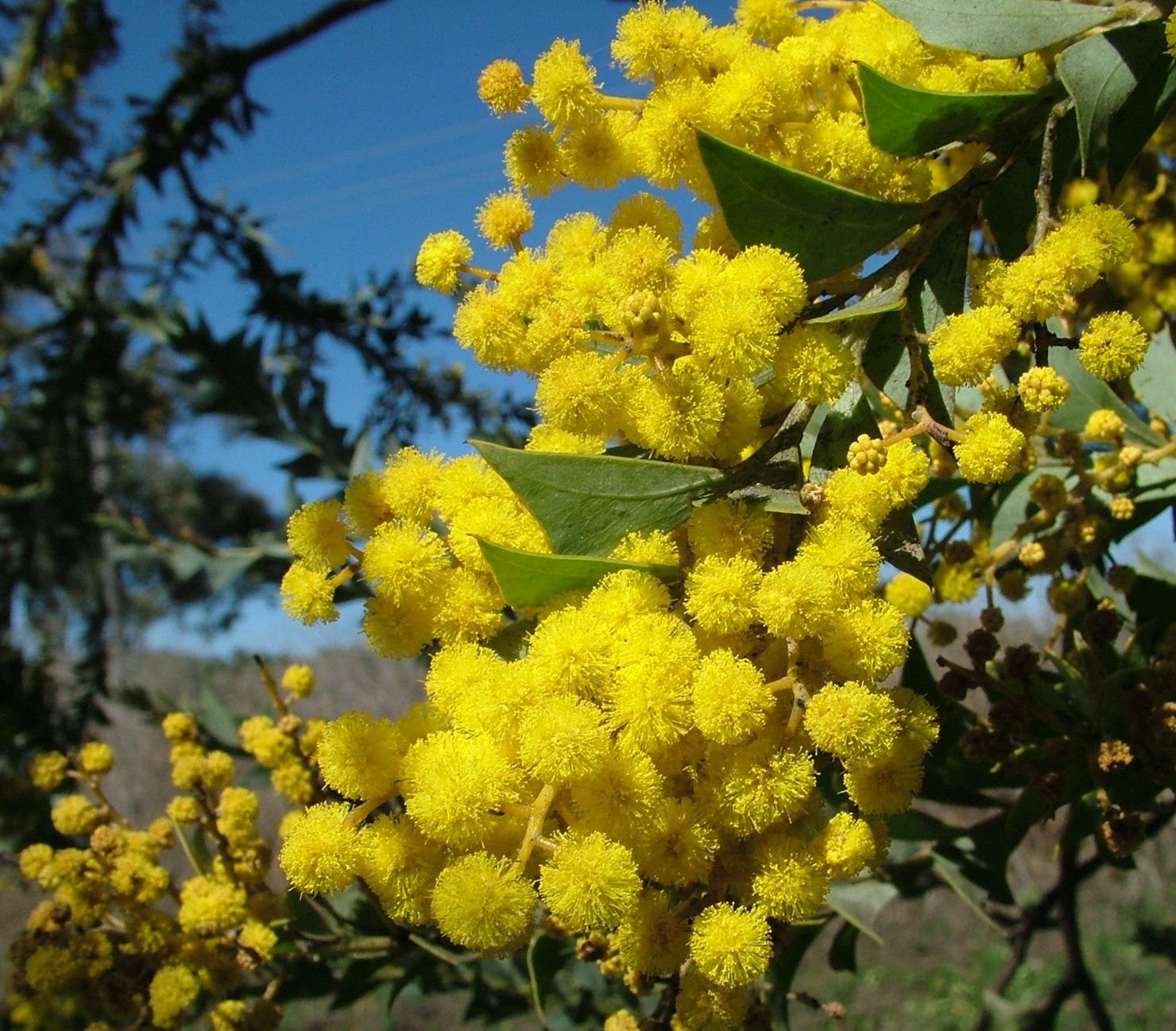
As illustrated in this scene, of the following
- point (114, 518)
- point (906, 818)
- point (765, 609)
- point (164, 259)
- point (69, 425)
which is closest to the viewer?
point (765, 609)

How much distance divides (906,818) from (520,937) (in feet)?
2.04

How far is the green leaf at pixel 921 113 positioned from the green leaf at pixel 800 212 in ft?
0.16

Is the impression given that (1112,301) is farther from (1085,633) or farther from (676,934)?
(676,934)

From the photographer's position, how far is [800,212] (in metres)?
0.71

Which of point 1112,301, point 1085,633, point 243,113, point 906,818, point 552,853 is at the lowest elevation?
point 906,818

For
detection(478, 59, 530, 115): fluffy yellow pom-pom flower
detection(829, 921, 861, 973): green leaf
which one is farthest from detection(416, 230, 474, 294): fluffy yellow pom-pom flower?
detection(829, 921, 861, 973): green leaf

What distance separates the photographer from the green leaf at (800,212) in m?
0.68

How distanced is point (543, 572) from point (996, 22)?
556mm

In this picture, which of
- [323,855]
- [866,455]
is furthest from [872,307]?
[323,855]

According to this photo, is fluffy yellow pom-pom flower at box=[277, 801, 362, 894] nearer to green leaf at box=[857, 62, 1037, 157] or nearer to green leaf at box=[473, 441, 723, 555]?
green leaf at box=[473, 441, 723, 555]

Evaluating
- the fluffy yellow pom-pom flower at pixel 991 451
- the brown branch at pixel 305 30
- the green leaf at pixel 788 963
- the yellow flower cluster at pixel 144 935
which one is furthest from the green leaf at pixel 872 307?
the brown branch at pixel 305 30

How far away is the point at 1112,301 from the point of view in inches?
47.3

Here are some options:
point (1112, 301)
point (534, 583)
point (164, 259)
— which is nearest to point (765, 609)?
point (534, 583)

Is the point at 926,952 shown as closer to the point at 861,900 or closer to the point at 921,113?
the point at 861,900
